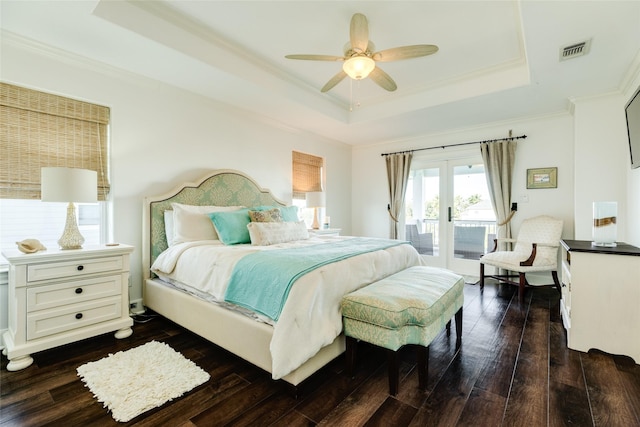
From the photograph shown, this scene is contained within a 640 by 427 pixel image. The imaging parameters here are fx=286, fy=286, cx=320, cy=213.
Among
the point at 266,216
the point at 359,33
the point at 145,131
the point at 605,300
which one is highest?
the point at 359,33

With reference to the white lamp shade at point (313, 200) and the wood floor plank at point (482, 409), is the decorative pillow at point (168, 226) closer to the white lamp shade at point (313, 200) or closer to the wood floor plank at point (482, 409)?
the white lamp shade at point (313, 200)

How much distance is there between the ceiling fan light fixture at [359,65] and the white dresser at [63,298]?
8.10ft

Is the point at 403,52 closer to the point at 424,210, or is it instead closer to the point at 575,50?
the point at 575,50

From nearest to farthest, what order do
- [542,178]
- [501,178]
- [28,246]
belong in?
1. [28,246]
2. [542,178]
3. [501,178]

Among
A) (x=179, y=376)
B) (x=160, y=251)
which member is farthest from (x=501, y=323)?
(x=160, y=251)

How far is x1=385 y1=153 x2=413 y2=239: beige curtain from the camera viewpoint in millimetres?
5473

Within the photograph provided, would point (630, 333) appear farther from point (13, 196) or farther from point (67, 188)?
point (13, 196)

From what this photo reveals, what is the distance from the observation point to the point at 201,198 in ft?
11.5

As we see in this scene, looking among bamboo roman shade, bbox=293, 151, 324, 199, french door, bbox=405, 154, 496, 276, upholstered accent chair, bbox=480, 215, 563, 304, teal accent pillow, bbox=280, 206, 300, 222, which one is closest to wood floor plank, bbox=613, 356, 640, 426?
upholstered accent chair, bbox=480, 215, 563, 304

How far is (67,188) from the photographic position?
222 centimetres

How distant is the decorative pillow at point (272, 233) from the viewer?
9.68 ft

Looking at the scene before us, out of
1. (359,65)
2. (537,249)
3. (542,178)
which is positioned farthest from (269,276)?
(542,178)

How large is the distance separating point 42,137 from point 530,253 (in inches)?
223

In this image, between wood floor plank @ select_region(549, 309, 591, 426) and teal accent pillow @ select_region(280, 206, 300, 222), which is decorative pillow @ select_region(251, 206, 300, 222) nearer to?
teal accent pillow @ select_region(280, 206, 300, 222)
